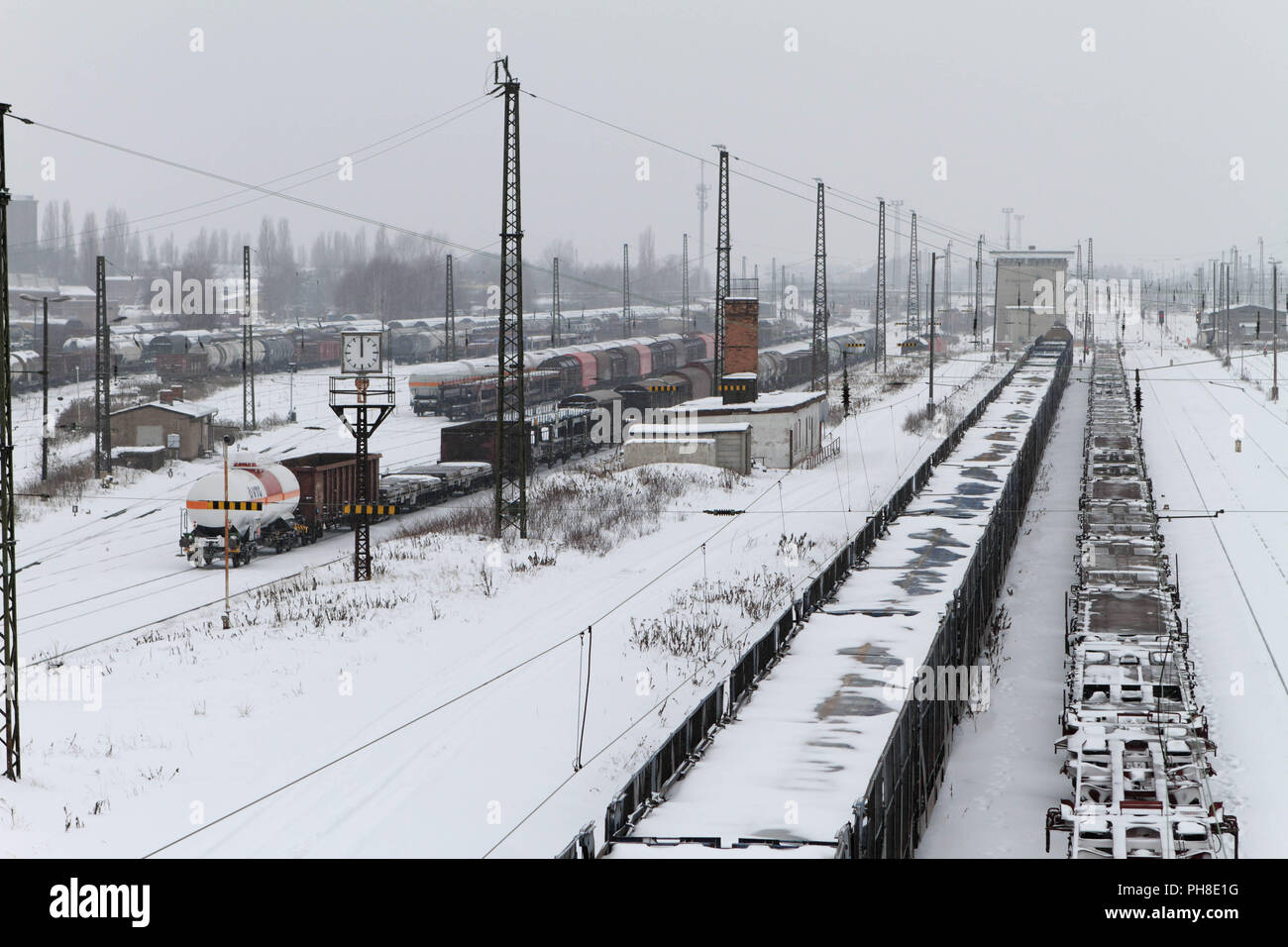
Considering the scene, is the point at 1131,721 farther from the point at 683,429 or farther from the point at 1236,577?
the point at 683,429

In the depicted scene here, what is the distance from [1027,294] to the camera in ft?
380

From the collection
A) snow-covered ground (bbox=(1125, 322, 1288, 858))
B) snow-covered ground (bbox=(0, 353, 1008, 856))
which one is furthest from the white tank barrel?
snow-covered ground (bbox=(1125, 322, 1288, 858))

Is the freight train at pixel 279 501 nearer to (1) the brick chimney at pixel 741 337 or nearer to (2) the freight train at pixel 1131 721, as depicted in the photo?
(1) the brick chimney at pixel 741 337

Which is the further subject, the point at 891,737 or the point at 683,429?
the point at 683,429

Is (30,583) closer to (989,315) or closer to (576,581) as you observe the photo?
(576,581)

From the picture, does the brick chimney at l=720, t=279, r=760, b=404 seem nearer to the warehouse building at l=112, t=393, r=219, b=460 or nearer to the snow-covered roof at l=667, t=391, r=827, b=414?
the snow-covered roof at l=667, t=391, r=827, b=414

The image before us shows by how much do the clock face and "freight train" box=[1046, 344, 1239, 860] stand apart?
1448 cm

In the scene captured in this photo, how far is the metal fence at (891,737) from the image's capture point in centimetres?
1174

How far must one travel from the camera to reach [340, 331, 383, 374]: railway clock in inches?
1075

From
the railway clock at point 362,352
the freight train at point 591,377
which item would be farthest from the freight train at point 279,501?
the freight train at point 591,377

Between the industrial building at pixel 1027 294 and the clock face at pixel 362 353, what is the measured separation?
9086 centimetres

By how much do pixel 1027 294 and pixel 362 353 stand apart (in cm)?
9759

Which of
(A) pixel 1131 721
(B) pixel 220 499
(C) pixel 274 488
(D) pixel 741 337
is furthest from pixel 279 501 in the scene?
(D) pixel 741 337
